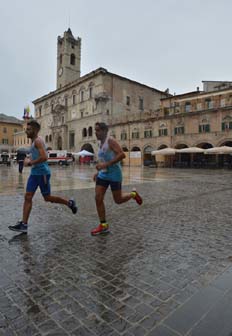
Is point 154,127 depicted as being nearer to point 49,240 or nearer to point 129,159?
point 129,159

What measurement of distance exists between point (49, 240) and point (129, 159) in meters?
36.0

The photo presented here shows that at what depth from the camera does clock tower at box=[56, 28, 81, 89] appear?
57.8 metres

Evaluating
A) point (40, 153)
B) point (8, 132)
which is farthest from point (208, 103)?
point (8, 132)

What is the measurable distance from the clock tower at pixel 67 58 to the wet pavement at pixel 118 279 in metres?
60.2

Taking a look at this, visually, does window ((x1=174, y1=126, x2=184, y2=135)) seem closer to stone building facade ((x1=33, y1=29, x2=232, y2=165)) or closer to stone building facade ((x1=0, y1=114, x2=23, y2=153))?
stone building facade ((x1=33, y1=29, x2=232, y2=165))

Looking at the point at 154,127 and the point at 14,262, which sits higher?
the point at 154,127

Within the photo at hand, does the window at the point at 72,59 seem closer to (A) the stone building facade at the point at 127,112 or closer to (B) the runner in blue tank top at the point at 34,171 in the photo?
(A) the stone building facade at the point at 127,112

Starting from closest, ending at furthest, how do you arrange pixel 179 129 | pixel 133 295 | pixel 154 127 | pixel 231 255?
pixel 133 295, pixel 231 255, pixel 179 129, pixel 154 127

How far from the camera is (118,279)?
2.51 m

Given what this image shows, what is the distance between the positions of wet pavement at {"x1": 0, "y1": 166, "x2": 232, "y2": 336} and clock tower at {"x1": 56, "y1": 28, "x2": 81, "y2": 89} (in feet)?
198

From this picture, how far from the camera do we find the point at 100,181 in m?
3.91

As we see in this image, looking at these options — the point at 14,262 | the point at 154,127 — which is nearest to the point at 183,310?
the point at 14,262

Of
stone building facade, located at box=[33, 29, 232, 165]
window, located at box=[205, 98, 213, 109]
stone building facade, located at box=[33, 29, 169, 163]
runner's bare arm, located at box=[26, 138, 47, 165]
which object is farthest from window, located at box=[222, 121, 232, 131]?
runner's bare arm, located at box=[26, 138, 47, 165]

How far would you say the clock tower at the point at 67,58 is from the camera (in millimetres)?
57844
